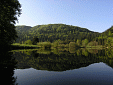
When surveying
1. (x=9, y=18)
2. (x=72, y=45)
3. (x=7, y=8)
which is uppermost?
(x=7, y=8)

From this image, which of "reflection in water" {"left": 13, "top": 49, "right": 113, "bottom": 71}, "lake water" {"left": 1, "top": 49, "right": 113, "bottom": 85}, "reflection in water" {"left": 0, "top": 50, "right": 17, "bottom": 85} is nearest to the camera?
"reflection in water" {"left": 0, "top": 50, "right": 17, "bottom": 85}

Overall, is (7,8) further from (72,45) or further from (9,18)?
Answer: (72,45)

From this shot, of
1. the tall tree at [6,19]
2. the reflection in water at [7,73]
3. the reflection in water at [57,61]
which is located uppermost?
the tall tree at [6,19]

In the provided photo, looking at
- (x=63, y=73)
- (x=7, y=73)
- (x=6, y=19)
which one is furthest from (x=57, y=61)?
(x=6, y=19)

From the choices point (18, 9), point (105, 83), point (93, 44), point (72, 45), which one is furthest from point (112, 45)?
point (105, 83)

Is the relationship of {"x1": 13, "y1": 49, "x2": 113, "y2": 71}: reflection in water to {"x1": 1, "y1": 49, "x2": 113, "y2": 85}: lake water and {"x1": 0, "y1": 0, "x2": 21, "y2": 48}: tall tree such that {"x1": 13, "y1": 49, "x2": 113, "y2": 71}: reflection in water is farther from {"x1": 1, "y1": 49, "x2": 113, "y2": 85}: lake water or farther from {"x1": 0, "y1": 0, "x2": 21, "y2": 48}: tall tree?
{"x1": 0, "y1": 0, "x2": 21, "y2": 48}: tall tree

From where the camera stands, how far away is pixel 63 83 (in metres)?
6.21

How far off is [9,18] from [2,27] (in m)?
2.77

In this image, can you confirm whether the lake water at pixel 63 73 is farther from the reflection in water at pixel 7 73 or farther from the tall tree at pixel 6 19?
the tall tree at pixel 6 19

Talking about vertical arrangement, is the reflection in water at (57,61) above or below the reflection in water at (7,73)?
below

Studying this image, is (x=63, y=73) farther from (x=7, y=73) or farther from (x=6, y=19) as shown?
(x=6, y=19)

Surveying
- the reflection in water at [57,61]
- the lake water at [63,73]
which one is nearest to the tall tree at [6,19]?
the reflection in water at [57,61]

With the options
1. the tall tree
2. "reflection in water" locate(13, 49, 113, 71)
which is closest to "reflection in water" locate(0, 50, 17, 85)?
"reflection in water" locate(13, 49, 113, 71)

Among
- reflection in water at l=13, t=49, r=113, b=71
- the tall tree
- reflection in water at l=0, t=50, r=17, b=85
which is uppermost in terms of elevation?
the tall tree
